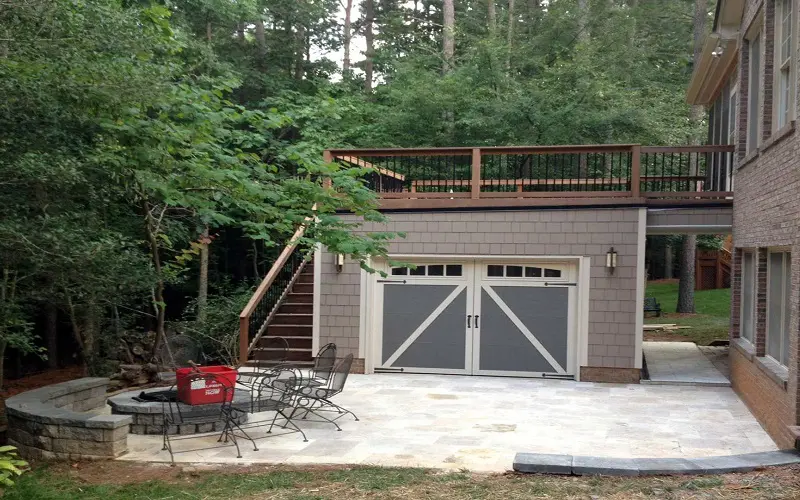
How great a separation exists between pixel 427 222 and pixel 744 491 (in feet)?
24.0

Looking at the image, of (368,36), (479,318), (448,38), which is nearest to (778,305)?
(479,318)

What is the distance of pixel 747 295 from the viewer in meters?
10.3

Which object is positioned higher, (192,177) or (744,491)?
(192,177)

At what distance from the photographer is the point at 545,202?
11586 mm

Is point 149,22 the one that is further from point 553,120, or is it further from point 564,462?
point 553,120

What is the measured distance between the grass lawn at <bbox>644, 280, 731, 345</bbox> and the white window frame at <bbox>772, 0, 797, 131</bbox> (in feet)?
26.9

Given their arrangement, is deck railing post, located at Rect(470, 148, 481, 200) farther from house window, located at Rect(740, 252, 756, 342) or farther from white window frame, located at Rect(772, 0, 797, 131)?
white window frame, located at Rect(772, 0, 797, 131)

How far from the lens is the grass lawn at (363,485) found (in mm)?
5430

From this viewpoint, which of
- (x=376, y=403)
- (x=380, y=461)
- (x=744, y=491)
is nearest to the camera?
(x=744, y=491)

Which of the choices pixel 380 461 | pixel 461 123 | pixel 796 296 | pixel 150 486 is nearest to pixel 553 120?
pixel 461 123

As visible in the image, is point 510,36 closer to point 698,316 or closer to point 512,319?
point 698,316

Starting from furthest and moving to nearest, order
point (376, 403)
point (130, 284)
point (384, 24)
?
point (384, 24), point (376, 403), point (130, 284)

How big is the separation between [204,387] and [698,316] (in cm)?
1597

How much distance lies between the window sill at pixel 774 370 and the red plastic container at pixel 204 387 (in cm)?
536
